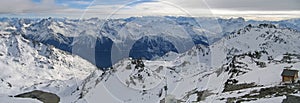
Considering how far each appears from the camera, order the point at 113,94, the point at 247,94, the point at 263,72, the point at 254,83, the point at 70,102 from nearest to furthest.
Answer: the point at 247,94
the point at 254,83
the point at 263,72
the point at 113,94
the point at 70,102

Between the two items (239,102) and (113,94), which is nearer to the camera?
(239,102)

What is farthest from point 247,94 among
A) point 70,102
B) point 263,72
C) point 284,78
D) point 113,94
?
point 70,102

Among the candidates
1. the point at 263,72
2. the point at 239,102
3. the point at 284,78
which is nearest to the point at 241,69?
the point at 263,72

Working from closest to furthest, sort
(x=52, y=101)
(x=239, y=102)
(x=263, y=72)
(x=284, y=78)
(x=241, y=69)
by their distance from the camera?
(x=239, y=102)
(x=284, y=78)
(x=263, y=72)
(x=241, y=69)
(x=52, y=101)

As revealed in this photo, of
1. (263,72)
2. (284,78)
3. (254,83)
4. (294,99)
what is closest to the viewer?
(294,99)

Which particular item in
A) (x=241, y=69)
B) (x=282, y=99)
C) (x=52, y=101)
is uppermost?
(x=282, y=99)

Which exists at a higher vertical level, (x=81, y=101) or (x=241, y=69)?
(x=241, y=69)

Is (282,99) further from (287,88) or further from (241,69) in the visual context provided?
(241,69)

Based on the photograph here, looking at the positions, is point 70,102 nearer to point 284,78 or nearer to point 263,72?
point 263,72

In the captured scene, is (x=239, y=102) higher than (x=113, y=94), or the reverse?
(x=239, y=102)
